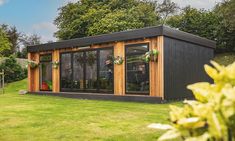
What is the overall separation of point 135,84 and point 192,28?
12651 mm

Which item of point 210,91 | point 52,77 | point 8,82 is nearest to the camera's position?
point 210,91

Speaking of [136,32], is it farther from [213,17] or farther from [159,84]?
[213,17]

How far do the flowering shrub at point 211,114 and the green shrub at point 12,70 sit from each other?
70.2ft

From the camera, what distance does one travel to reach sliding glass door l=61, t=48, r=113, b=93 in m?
13.0

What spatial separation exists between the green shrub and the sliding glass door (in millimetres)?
8094

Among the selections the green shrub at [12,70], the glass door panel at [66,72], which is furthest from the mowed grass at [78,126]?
the green shrub at [12,70]

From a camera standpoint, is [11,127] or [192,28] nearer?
[11,127]

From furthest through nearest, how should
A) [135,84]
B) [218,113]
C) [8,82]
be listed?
[8,82], [135,84], [218,113]

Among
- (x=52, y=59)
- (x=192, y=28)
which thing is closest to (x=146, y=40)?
(x=52, y=59)

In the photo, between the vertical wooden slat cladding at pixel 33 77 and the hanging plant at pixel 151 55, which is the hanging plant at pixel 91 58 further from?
the vertical wooden slat cladding at pixel 33 77

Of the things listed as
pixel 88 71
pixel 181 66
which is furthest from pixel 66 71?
pixel 181 66

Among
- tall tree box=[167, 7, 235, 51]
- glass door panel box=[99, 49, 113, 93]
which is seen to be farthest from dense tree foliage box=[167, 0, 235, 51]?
glass door panel box=[99, 49, 113, 93]

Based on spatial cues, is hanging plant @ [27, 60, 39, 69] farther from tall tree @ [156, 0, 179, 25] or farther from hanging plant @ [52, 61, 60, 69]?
tall tree @ [156, 0, 179, 25]

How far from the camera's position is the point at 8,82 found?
22250 millimetres
